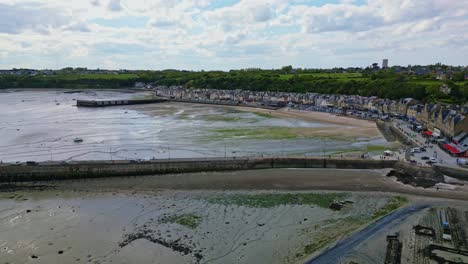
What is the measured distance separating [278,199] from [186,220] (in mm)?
5660

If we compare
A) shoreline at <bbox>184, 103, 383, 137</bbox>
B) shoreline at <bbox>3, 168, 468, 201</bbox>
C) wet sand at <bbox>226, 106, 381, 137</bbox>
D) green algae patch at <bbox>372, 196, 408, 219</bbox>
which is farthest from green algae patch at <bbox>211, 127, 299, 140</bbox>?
green algae patch at <bbox>372, 196, 408, 219</bbox>

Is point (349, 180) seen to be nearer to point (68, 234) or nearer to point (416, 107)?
point (68, 234)

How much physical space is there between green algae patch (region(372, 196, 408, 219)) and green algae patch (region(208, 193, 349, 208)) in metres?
2.41

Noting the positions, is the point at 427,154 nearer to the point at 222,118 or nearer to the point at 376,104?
the point at 376,104

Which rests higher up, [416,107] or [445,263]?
[416,107]

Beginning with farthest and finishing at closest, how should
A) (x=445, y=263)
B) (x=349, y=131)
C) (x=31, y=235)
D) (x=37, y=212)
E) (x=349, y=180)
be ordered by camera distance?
(x=349, y=131), (x=349, y=180), (x=37, y=212), (x=31, y=235), (x=445, y=263)

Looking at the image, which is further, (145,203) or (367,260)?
(145,203)

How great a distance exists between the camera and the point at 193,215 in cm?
1950

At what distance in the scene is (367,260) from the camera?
1452 cm

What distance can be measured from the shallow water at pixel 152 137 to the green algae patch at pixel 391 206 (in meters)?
9.94

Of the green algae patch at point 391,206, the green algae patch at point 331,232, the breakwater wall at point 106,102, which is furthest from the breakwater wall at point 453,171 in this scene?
the breakwater wall at point 106,102

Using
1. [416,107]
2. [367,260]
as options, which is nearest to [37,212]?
[367,260]

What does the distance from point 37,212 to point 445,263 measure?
19878 millimetres

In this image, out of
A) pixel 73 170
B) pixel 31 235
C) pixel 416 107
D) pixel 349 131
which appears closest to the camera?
pixel 31 235
